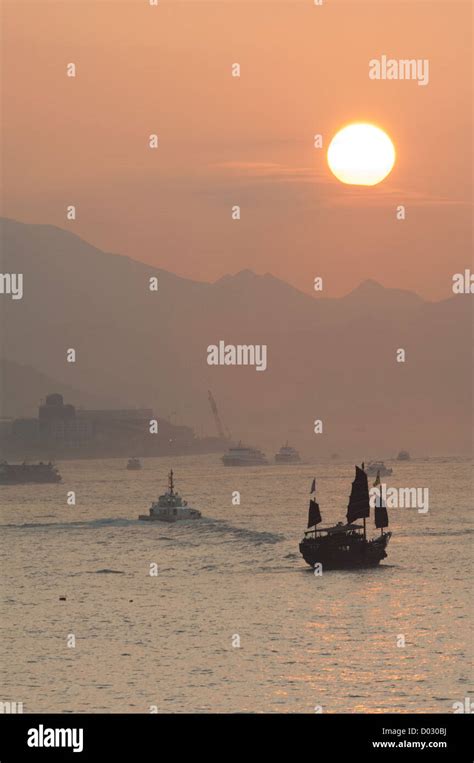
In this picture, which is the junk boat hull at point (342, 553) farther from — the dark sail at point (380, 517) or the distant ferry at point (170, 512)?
the distant ferry at point (170, 512)

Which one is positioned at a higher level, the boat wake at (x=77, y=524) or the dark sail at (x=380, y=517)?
the boat wake at (x=77, y=524)

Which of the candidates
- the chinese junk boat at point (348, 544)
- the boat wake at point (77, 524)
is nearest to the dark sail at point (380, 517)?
the chinese junk boat at point (348, 544)

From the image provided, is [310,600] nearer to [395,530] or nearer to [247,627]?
[247,627]

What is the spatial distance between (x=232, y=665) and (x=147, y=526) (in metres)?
107

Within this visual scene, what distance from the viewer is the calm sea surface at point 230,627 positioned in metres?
62.5

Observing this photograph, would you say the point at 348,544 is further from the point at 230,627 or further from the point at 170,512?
the point at 170,512

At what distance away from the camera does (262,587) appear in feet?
346

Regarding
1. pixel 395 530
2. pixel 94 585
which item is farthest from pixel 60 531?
A: pixel 94 585

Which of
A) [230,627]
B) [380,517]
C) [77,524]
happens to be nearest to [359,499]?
[380,517]

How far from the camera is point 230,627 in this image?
8456 cm

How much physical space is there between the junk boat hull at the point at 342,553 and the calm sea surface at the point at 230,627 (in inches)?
62.5

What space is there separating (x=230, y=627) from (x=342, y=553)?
32319 mm

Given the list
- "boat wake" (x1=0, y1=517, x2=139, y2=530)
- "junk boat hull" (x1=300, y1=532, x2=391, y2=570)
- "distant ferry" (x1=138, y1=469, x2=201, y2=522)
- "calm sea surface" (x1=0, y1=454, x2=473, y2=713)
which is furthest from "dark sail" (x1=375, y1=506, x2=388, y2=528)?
"distant ferry" (x1=138, y1=469, x2=201, y2=522)

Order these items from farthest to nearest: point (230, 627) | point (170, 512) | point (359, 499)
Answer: point (170, 512) < point (359, 499) < point (230, 627)
